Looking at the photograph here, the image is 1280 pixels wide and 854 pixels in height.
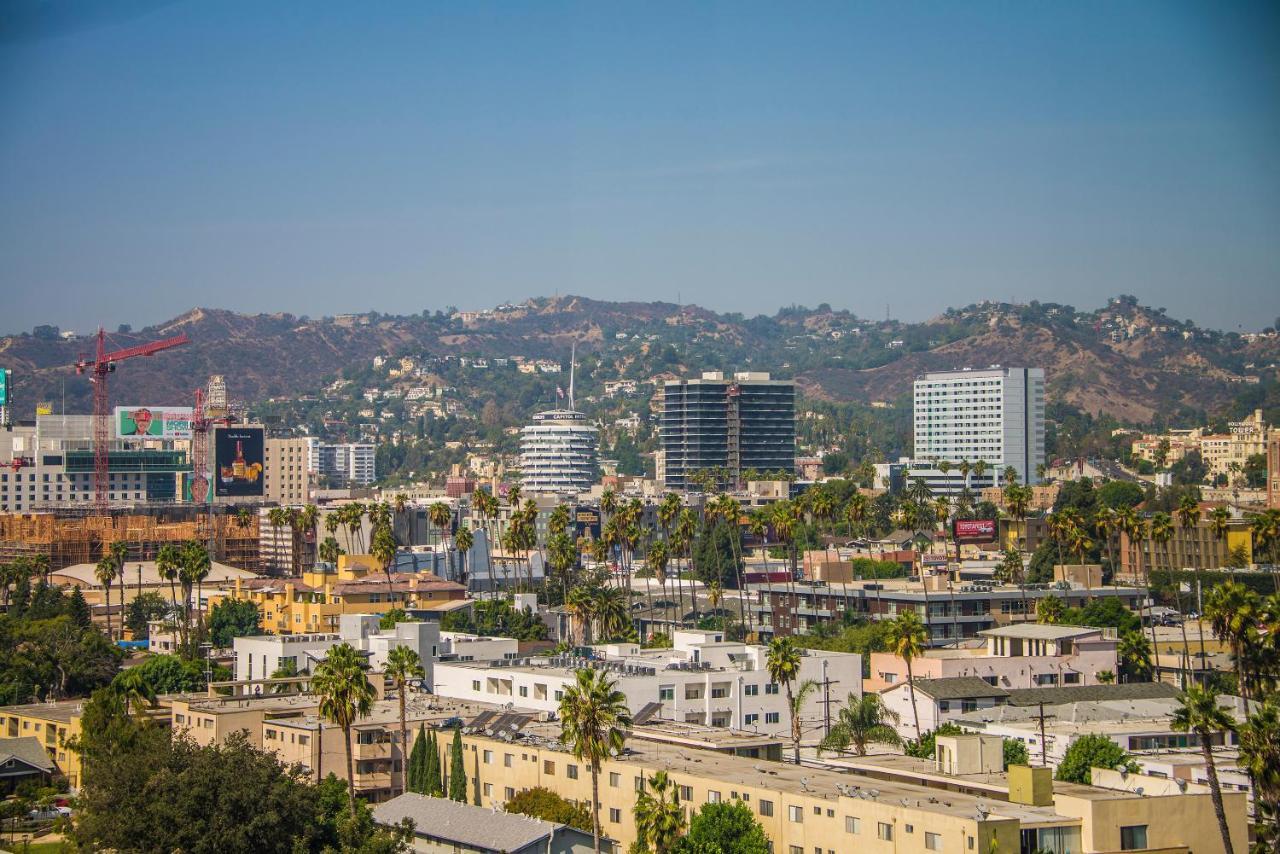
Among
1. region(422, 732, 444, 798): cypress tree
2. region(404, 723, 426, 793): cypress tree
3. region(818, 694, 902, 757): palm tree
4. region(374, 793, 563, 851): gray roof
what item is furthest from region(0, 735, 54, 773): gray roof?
region(818, 694, 902, 757): palm tree

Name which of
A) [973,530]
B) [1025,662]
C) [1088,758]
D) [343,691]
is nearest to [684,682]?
[1025,662]

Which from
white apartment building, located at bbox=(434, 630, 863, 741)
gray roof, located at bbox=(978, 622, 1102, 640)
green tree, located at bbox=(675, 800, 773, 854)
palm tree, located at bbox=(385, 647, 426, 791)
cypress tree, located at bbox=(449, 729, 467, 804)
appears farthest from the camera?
gray roof, located at bbox=(978, 622, 1102, 640)

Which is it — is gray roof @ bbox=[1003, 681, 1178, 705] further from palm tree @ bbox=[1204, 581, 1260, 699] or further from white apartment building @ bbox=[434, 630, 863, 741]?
palm tree @ bbox=[1204, 581, 1260, 699]

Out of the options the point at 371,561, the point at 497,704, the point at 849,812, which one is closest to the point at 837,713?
the point at 497,704

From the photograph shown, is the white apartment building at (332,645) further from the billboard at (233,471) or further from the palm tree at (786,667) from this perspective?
the billboard at (233,471)

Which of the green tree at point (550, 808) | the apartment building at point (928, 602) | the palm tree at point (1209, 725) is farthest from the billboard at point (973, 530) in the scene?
the palm tree at point (1209, 725)

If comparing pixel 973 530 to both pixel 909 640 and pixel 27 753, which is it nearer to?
pixel 909 640
